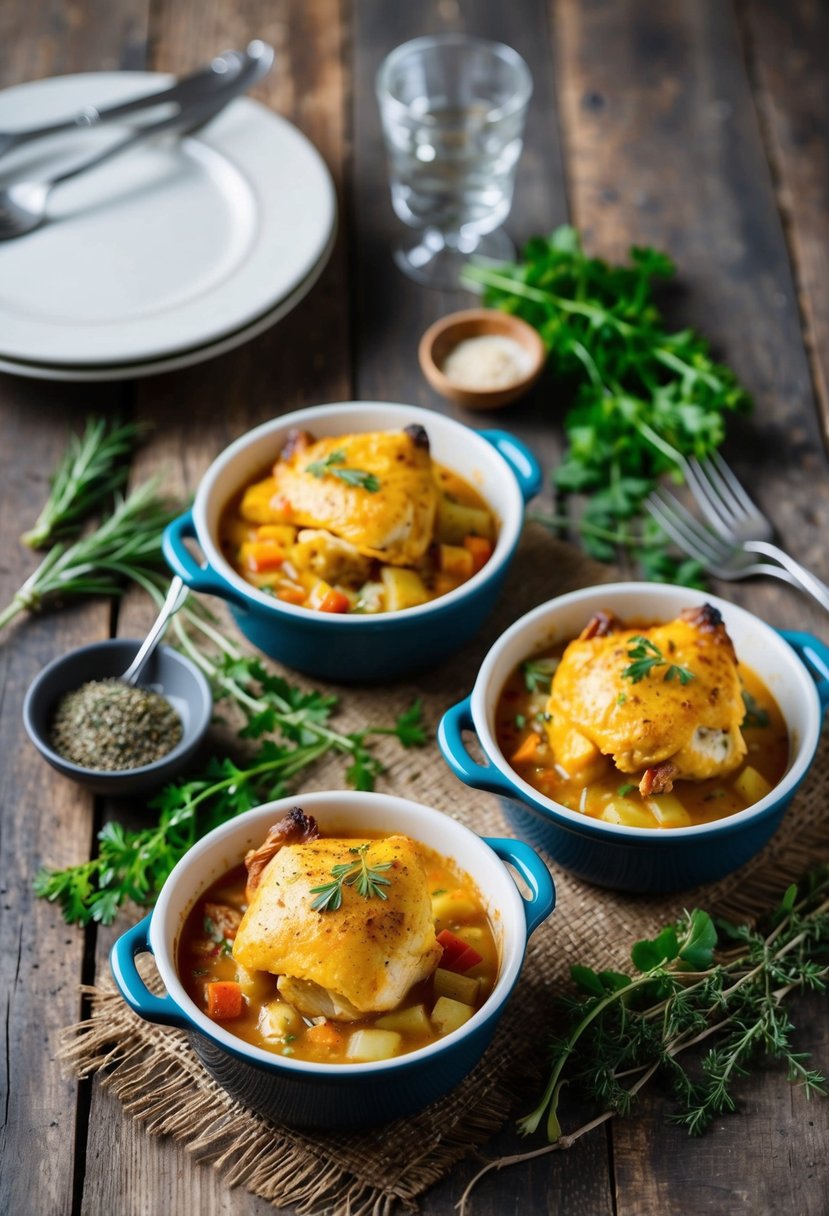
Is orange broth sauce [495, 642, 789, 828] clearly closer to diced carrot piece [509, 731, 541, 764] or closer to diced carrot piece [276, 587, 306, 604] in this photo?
diced carrot piece [509, 731, 541, 764]

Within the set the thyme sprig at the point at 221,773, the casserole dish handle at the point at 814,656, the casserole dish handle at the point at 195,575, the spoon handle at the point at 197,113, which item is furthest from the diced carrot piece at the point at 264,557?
the spoon handle at the point at 197,113

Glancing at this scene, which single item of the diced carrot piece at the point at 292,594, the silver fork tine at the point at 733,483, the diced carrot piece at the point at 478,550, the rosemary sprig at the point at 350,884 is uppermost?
the rosemary sprig at the point at 350,884

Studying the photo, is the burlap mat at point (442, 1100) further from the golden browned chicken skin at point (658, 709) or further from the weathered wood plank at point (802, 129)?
the weathered wood plank at point (802, 129)

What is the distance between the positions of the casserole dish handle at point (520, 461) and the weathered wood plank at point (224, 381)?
86cm

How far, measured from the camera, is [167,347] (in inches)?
182

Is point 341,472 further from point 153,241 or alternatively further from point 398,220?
point 398,220

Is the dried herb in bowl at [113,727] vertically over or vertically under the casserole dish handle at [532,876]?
under

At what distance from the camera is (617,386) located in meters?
4.76

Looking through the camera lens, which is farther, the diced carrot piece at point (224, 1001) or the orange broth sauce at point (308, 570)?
the orange broth sauce at point (308, 570)

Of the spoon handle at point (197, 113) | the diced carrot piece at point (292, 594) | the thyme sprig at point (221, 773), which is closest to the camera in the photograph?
the thyme sprig at point (221, 773)

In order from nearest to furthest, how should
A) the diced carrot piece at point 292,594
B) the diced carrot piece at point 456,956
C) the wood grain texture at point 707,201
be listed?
the diced carrot piece at point 456,956 < the diced carrot piece at point 292,594 < the wood grain texture at point 707,201

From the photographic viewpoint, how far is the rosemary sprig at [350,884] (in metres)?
2.79

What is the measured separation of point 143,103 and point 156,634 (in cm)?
258

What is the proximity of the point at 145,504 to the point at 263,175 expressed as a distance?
1.65 m
